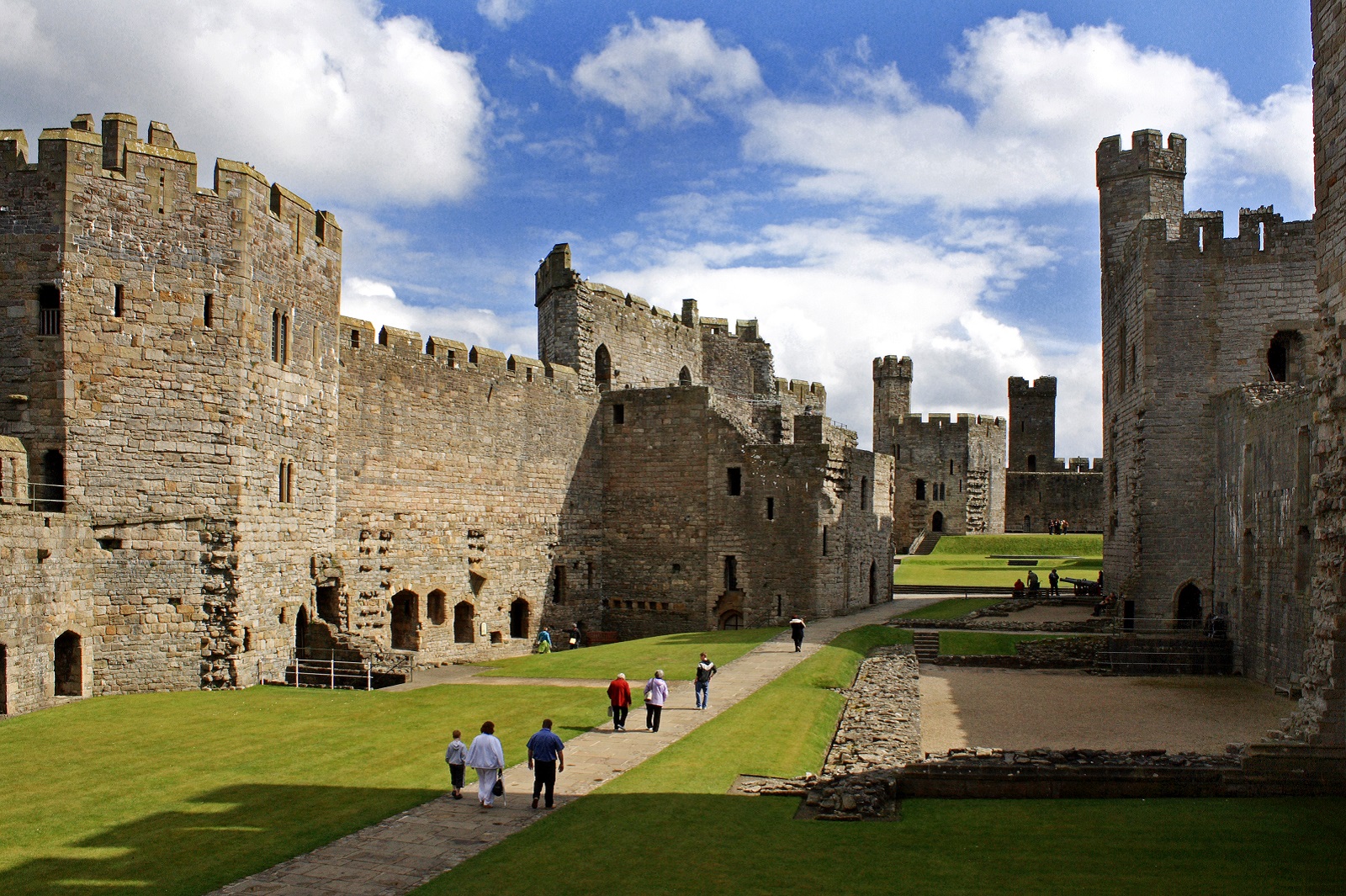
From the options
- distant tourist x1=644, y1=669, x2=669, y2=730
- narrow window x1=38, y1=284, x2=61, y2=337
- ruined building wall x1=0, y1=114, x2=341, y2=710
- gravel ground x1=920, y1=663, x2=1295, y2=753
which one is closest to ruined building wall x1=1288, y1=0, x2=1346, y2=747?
gravel ground x1=920, y1=663, x2=1295, y2=753

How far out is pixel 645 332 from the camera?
38.5m

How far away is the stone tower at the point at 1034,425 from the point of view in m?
68.9

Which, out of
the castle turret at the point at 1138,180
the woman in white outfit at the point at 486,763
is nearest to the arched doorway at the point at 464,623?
the woman in white outfit at the point at 486,763

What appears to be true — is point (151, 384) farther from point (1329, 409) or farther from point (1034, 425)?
point (1034, 425)

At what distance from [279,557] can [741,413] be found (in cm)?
2241

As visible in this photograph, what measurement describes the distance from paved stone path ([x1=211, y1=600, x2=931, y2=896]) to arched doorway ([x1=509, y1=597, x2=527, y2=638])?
13.1 meters

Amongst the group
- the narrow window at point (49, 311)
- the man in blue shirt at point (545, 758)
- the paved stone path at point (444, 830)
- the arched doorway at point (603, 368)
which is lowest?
the paved stone path at point (444, 830)

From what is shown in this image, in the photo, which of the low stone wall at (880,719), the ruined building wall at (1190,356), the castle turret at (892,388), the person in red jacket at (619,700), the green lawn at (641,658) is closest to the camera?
the low stone wall at (880,719)

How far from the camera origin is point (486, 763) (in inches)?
535

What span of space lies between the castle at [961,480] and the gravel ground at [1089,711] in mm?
36226

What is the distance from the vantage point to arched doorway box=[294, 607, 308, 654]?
23688 millimetres

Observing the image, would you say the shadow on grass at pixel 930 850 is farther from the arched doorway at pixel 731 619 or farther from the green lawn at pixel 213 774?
the arched doorway at pixel 731 619

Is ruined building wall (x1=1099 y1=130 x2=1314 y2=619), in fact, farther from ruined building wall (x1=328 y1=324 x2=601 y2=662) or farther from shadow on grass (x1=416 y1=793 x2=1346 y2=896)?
shadow on grass (x1=416 y1=793 x2=1346 y2=896)

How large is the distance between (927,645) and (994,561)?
26.9m
